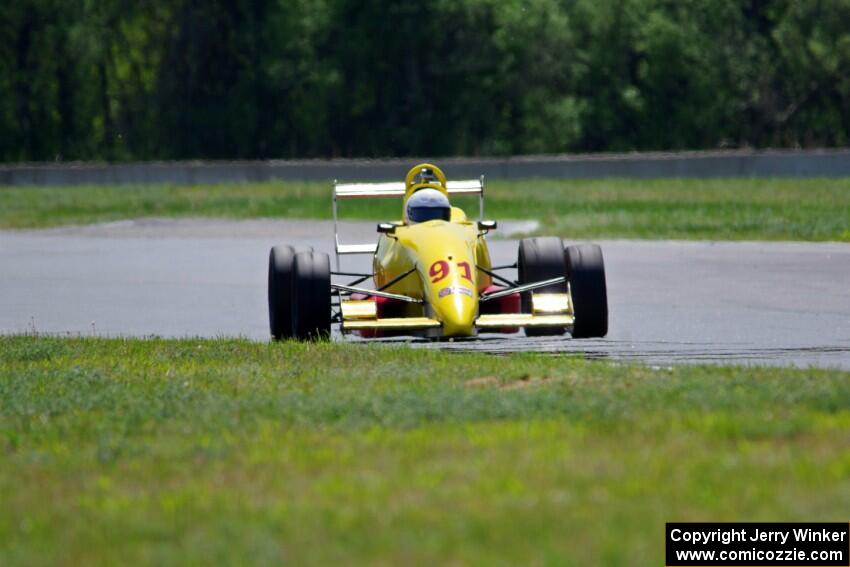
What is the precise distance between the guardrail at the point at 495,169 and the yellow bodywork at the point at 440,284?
24.3m

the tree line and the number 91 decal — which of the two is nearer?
the number 91 decal

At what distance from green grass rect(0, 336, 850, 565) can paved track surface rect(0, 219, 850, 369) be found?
8.93ft

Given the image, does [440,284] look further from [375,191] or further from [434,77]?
[434,77]

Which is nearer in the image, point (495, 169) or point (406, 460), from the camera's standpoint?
point (406, 460)

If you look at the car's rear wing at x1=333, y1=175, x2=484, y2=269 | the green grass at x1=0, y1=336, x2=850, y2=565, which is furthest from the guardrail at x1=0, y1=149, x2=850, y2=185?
the green grass at x1=0, y1=336, x2=850, y2=565

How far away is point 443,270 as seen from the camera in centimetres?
1284

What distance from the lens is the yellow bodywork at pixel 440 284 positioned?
41.1ft

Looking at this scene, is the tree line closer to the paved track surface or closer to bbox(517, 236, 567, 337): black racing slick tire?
the paved track surface

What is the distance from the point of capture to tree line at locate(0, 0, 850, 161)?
5759 centimetres

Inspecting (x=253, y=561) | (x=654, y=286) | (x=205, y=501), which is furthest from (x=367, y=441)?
(x=654, y=286)

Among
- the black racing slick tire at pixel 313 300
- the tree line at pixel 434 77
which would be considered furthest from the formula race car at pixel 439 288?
the tree line at pixel 434 77

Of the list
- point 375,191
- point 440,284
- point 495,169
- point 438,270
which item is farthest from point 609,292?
point 495,169

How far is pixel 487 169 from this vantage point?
4022 cm

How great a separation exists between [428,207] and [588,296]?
184 centimetres
